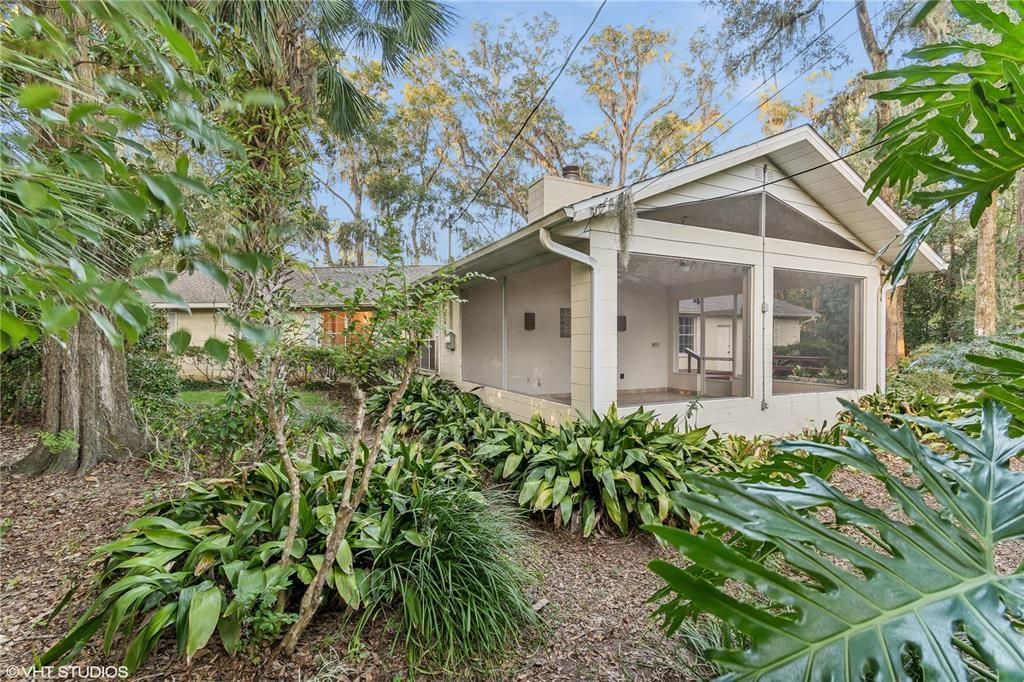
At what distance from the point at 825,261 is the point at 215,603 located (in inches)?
327

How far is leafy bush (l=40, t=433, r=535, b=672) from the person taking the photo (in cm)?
205

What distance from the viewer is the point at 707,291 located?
8.59 meters

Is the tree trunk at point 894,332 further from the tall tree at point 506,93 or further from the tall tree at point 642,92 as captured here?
the tall tree at point 506,93

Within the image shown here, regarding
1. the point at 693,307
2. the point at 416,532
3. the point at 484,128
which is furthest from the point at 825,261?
the point at 484,128

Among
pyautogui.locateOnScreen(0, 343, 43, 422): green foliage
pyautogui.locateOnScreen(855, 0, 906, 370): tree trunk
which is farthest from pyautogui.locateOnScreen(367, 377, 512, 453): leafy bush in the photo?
pyautogui.locateOnScreen(855, 0, 906, 370): tree trunk

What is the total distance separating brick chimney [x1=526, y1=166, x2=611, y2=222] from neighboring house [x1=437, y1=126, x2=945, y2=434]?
2 centimetres

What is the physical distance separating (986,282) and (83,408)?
663 inches

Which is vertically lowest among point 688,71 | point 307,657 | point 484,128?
point 307,657

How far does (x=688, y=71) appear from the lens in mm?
15273

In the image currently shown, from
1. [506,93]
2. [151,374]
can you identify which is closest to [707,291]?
[151,374]

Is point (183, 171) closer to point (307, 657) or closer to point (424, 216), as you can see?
point (307, 657)

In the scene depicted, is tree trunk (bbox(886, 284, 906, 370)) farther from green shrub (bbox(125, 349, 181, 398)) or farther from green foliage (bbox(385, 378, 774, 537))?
green shrub (bbox(125, 349, 181, 398))

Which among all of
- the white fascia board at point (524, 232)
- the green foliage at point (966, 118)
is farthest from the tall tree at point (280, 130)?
the green foliage at point (966, 118)

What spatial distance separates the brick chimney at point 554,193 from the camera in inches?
249
